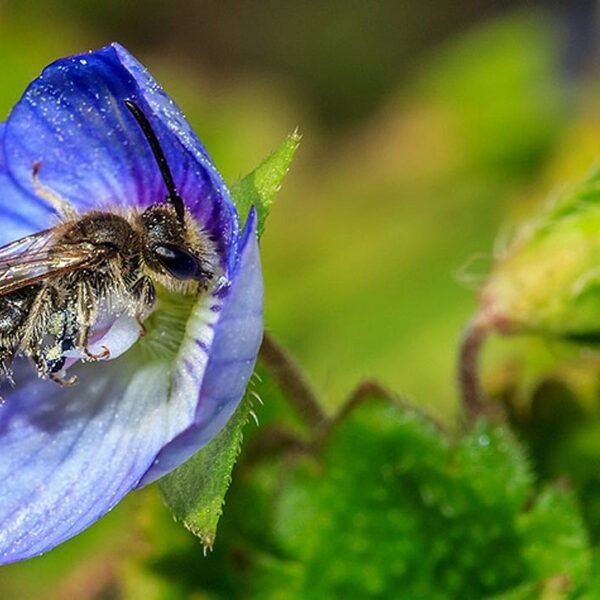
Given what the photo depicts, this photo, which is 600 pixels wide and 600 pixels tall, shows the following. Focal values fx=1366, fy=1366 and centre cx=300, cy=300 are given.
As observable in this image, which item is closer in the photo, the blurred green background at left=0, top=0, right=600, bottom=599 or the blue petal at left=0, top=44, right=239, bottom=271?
the blue petal at left=0, top=44, right=239, bottom=271

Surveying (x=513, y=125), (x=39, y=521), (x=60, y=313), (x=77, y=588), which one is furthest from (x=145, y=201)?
(x=513, y=125)

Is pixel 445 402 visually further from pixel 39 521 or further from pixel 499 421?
pixel 39 521

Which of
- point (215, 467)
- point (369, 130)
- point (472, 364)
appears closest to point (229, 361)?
point (215, 467)

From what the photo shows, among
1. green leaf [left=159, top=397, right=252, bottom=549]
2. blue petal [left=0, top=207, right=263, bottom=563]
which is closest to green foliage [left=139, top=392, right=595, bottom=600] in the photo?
blue petal [left=0, top=207, right=263, bottom=563]

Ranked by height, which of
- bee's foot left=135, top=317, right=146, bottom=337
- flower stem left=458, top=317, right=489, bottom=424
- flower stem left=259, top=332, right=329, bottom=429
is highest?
bee's foot left=135, top=317, right=146, bottom=337

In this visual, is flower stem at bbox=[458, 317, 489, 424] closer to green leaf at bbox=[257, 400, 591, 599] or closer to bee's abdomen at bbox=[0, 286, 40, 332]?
green leaf at bbox=[257, 400, 591, 599]

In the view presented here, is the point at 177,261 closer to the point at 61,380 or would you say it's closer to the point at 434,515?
the point at 61,380

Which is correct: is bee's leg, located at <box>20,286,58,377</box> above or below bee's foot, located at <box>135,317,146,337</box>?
above
